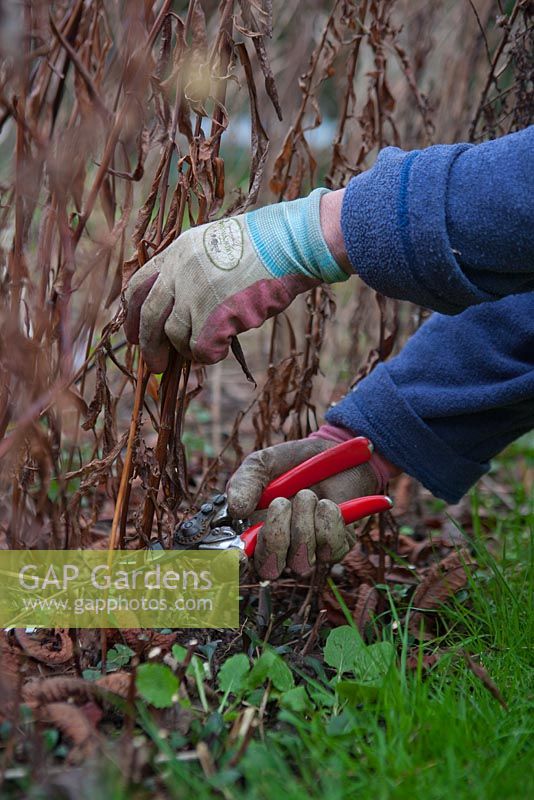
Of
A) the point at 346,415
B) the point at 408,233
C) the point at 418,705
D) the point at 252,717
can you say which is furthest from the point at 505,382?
the point at 252,717

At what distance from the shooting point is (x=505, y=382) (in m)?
1.80

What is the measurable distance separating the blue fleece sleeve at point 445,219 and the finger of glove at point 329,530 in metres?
0.45

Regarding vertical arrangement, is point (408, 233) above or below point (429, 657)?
above

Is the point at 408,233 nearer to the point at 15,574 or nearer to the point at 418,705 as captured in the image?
the point at 418,705

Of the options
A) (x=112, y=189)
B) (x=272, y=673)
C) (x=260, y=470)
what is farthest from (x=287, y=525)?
(x=112, y=189)

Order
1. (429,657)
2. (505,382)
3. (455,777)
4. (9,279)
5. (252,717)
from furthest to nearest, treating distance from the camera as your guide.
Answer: (505,382) → (9,279) → (429,657) → (252,717) → (455,777)

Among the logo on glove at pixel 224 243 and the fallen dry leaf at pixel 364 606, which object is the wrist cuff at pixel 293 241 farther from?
the fallen dry leaf at pixel 364 606

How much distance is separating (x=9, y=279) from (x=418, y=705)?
1.11m

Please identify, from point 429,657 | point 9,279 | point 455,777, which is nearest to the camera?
point 455,777

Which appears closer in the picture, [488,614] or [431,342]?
[488,614]

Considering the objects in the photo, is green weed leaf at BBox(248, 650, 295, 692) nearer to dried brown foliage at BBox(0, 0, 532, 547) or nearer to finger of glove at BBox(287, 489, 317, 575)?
finger of glove at BBox(287, 489, 317, 575)

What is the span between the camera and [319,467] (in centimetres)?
173

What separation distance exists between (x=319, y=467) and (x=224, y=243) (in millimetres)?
559

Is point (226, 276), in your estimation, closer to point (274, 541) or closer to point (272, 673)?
point (274, 541)
